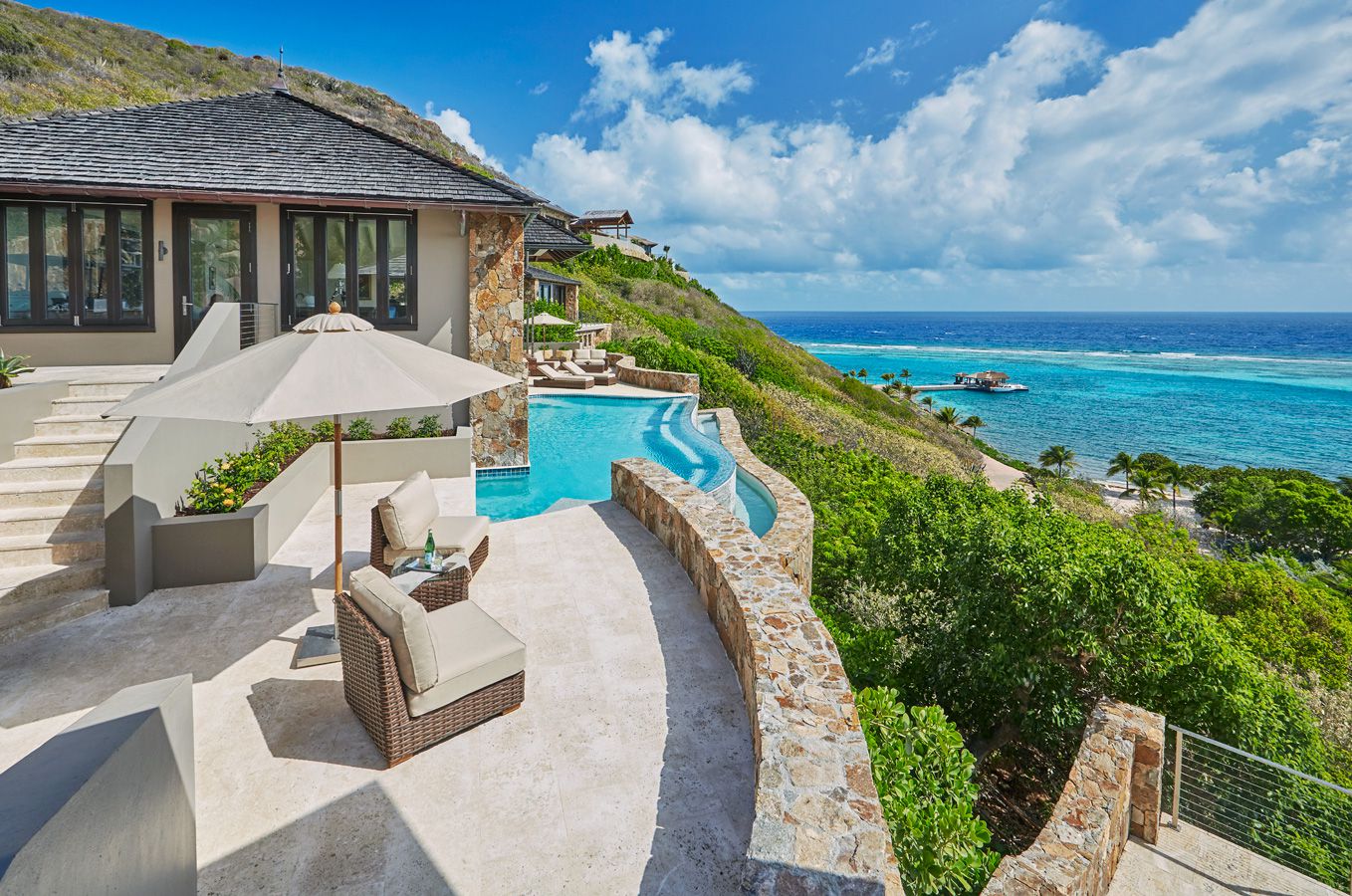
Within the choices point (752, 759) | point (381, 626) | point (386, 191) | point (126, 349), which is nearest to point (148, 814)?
point (381, 626)

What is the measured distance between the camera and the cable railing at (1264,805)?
6.69m

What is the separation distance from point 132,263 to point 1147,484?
4013cm

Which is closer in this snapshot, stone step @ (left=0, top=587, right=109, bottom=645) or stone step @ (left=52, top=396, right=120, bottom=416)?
stone step @ (left=0, top=587, right=109, bottom=645)

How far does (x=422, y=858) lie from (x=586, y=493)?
8361mm

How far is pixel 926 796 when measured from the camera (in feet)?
15.9

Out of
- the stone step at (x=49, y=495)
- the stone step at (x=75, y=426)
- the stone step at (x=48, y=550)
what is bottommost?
the stone step at (x=48, y=550)

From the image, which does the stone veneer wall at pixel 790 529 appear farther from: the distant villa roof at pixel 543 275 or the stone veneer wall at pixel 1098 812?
the distant villa roof at pixel 543 275

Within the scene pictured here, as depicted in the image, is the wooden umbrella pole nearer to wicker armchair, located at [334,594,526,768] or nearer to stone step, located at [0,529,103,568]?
wicker armchair, located at [334,594,526,768]

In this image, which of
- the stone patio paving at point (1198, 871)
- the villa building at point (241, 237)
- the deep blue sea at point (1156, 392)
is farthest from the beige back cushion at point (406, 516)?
the deep blue sea at point (1156, 392)

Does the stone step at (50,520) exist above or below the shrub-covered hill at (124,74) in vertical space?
below

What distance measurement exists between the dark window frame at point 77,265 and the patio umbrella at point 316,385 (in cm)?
797

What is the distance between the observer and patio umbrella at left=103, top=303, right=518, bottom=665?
4.54 meters

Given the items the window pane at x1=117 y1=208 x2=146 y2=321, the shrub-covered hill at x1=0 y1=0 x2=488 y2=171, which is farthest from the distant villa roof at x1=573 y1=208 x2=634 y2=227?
the window pane at x1=117 y1=208 x2=146 y2=321

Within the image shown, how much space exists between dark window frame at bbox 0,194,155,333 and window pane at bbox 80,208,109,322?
0.03 meters
